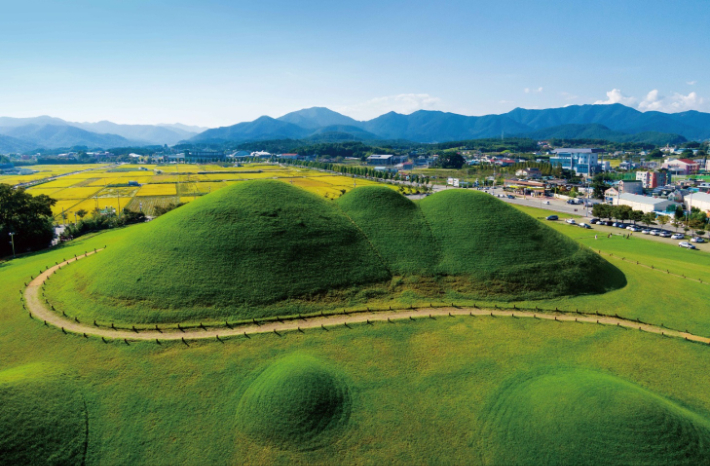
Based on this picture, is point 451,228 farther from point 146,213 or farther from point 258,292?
point 146,213

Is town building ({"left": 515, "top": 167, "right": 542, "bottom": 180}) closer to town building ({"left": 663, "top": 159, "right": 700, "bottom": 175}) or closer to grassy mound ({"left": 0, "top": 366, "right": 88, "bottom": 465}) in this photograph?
town building ({"left": 663, "top": 159, "right": 700, "bottom": 175})

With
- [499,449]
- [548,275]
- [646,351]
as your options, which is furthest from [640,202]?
[499,449]

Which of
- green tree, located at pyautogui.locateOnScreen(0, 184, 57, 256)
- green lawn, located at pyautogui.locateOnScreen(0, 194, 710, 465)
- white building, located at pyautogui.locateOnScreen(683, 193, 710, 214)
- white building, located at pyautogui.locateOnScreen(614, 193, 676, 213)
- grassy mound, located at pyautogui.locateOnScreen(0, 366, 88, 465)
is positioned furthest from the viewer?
white building, located at pyautogui.locateOnScreen(614, 193, 676, 213)

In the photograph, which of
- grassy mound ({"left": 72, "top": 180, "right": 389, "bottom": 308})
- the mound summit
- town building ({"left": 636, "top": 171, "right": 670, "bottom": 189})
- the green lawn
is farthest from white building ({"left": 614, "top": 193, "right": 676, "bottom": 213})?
grassy mound ({"left": 72, "top": 180, "right": 389, "bottom": 308})

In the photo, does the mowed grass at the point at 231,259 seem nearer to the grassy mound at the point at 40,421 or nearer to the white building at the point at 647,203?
the grassy mound at the point at 40,421

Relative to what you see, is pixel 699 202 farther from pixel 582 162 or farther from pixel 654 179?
pixel 582 162

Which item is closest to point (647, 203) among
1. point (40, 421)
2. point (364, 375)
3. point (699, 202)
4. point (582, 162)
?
point (699, 202)
